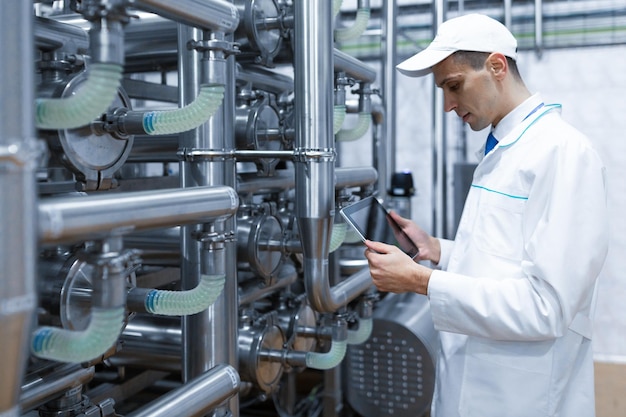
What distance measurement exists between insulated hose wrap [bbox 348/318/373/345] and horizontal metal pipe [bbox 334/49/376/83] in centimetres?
66

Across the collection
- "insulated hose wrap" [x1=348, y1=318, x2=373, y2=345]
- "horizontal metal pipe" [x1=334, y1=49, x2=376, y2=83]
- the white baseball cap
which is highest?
"horizontal metal pipe" [x1=334, y1=49, x2=376, y2=83]

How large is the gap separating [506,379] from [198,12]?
31.4 inches

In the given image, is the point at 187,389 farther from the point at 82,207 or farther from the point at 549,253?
the point at 549,253

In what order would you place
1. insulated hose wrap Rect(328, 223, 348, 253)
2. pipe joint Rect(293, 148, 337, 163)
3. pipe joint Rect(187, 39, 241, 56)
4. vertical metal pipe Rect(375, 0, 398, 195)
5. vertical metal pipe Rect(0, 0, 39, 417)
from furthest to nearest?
vertical metal pipe Rect(375, 0, 398, 195), insulated hose wrap Rect(328, 223, 348, 253), pipe joint Rect(293, 148, 337, 163), pipe joint Rect(187, 39, 241, 56), vertical metal pipe Rect(0, 0, 39, 417)

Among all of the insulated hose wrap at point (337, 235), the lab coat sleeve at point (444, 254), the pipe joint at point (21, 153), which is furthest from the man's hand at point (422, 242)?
the pipe joint at point (21, 153)

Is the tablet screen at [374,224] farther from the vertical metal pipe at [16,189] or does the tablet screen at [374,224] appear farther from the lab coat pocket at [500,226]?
the vertical metal pipe at [16,189]

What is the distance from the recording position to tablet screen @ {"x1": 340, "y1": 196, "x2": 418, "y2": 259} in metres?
1.13

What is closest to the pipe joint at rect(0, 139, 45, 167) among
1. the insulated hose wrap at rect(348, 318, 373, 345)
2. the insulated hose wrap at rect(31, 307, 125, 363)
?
the insulated hose wrap at rect(31, 307, 125, 363)

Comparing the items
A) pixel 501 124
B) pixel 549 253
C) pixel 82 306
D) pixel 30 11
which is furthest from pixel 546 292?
pixel 30 11

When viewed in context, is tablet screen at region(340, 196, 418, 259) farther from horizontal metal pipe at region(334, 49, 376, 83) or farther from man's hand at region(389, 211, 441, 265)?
horizontal metal pipe at region(334, 49, 376, 83)

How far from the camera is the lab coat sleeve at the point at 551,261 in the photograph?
96 cm

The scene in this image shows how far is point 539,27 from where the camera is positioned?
2496 millimetres

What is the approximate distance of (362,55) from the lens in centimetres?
277

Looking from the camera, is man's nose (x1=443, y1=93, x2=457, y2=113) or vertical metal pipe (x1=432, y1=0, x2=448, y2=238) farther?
vertical metal pipe (x1=432, y1=0, x2=448, y2=238)
